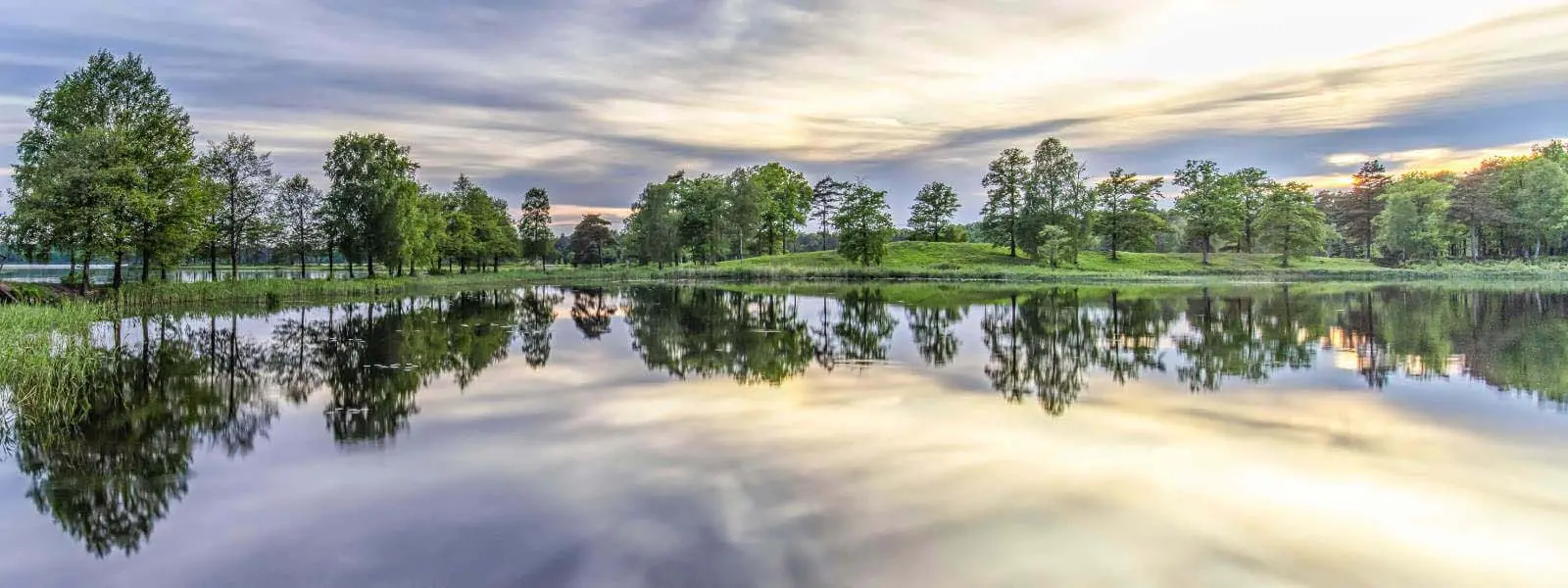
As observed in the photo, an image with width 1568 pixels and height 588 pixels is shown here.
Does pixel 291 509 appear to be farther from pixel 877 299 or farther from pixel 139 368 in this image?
pixel 877 299

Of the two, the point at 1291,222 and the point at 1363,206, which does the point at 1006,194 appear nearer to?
the point at 1291,222

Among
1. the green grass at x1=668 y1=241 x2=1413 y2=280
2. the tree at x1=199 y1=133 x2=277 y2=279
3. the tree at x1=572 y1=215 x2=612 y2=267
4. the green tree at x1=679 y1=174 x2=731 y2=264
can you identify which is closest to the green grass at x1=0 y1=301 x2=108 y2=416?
the tree at x1=199 y1=133 x2=277 y2=279

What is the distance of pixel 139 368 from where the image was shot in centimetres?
1552

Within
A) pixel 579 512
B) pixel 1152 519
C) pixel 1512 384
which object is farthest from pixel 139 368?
pixel 1512 384

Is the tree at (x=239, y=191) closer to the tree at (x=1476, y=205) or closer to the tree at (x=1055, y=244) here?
the tree at (x=1055, y=244)

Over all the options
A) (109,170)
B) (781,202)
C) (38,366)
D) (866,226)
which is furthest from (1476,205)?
(109,170)

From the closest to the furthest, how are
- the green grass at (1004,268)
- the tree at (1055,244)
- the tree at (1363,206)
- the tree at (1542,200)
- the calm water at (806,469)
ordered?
the calm water at (806,469), the green grass at (1004,268), the tree at (1542,200), the tree at (1055,244), the tree at (1363,206)

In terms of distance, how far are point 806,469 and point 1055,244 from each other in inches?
2605

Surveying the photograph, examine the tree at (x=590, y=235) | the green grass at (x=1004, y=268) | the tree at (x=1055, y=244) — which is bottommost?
the green grass at (x=1004, y=268)

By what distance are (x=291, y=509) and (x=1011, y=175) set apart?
7687cm

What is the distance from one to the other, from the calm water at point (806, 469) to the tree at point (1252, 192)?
6913 cm

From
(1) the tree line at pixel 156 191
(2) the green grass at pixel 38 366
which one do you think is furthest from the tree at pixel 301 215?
(2) the green grass at pixel 38 366

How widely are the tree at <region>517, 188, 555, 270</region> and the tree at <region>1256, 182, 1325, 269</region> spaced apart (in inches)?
3098

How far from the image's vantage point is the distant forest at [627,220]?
3095cm
